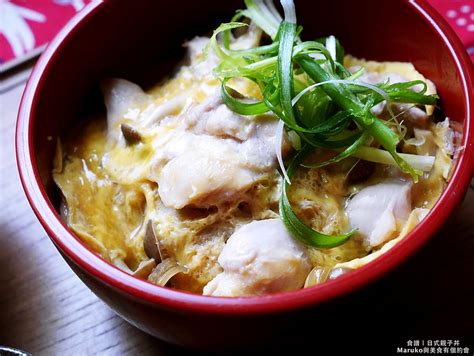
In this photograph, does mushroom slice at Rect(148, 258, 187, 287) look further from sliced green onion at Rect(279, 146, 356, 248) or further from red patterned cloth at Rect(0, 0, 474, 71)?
red patterned cloth at Rect(0, 0, 474, 71)

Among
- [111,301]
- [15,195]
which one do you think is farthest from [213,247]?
[15,195]

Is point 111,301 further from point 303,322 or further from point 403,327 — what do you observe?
point 403,327

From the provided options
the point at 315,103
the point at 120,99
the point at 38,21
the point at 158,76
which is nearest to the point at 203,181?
the point at 315,103

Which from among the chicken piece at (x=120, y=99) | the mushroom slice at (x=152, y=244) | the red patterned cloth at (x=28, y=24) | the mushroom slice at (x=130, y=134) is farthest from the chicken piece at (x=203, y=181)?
the red patterned cloth at (x=28, y=24)

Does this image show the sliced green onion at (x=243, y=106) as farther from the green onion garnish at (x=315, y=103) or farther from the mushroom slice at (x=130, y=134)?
the mushroom slice at (x=130, y=134)

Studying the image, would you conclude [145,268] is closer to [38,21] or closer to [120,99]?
[120,99]

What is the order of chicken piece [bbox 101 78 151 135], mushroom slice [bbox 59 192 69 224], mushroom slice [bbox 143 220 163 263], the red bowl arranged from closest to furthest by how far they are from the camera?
the red bowl
mushroom slice [bbox 143 220 163 263]
mushroom slice [bbox 59 192 69 224]
chicken piece [bbox 101 78 151 135]

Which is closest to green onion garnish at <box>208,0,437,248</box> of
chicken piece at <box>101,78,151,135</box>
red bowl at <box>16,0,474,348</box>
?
red bowl at <box>16,0,474,348</box>
